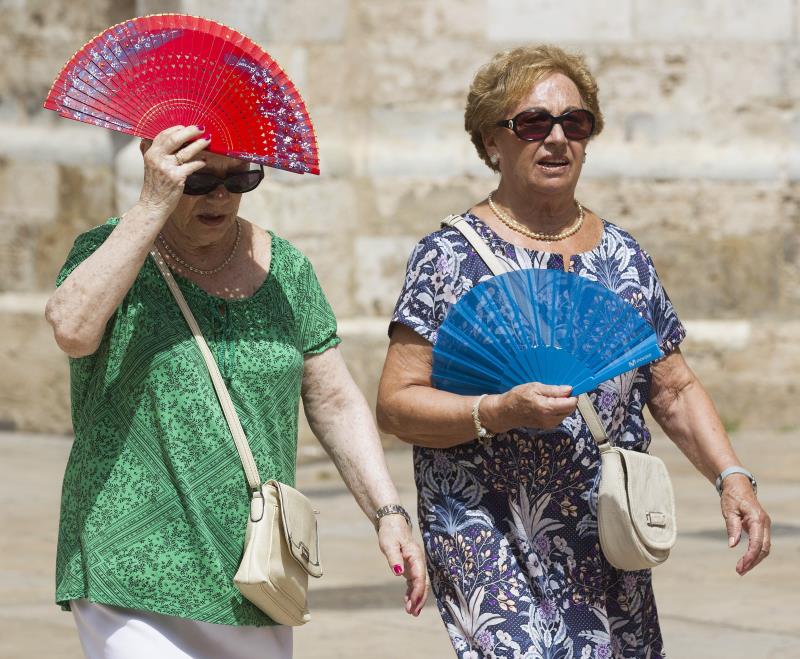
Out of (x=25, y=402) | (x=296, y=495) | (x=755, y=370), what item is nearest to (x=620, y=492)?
(x=296, y=495)

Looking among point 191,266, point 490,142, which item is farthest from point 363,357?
point 191,266

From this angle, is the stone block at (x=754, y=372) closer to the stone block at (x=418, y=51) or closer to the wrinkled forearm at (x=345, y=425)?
the stone block at (x=418, y=51)

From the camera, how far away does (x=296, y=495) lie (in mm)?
4020

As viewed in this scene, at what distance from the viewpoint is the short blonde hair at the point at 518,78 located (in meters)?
4.51

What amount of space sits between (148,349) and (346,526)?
501 cm

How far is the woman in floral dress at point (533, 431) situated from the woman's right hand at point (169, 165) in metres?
0.77

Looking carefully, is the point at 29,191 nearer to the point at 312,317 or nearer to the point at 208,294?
the point at 312,317

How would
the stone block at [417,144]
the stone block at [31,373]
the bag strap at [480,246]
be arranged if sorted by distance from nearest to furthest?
1. the bag strap at [480,246]
2. the stone block at [417,144]
3. the stone block at [31,373]

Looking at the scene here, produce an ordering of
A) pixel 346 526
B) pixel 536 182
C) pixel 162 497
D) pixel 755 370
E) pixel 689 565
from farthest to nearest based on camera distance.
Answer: pixel 755 370 < pixel 346 526 < pixel 689 565 < pixel 536 182 < pixel 162 497

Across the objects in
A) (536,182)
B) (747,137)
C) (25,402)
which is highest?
(536,182)

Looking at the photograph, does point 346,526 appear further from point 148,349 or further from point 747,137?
point 148,349

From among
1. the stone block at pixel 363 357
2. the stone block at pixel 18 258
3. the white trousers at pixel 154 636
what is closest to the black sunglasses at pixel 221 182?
the white trousers at pixel 154 636

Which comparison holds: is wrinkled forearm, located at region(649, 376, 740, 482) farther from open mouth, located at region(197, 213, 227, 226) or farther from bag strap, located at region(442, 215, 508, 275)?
open mouth, located at region(197, 213, 227, 226)

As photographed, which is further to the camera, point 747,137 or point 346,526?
point 747,137
